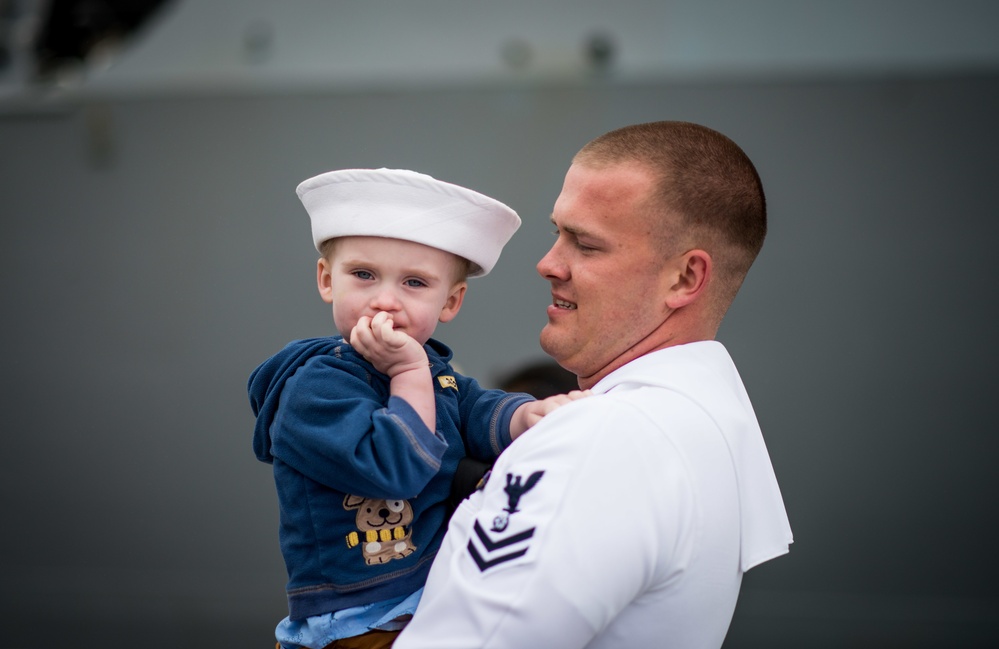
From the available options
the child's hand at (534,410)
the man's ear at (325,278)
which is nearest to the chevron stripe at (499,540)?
the child's hand at (534,410)

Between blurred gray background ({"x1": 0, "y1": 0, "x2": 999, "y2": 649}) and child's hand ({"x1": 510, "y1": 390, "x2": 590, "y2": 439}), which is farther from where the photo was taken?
blurred gray background ({"x1": 0, "y1": 0, "x2": 999, "y2": 649})

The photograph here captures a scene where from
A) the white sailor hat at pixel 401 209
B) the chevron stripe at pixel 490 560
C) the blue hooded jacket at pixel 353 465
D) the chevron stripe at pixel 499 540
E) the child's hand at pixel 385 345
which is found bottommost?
the chevron stripe at pixel 490 560

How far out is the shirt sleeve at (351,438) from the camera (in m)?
1.36

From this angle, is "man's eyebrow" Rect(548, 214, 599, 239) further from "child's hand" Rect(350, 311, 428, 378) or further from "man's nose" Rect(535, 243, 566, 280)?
"child's hand" Rect(350, 311, 428, 378)

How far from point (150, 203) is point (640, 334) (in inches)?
160

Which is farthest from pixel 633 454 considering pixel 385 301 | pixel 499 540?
pixel 385 301

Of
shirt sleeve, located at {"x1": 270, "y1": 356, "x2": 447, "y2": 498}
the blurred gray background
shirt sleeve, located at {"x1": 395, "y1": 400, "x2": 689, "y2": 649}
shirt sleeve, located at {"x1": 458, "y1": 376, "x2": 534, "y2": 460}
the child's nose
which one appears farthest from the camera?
the blurred gray background

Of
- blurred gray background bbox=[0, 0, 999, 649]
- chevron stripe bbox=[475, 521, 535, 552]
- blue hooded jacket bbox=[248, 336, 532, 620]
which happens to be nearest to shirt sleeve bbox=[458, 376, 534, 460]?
blue hooded jacket bbox=[248, 336, 532, 620]

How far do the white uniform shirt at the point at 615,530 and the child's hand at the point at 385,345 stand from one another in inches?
8.4

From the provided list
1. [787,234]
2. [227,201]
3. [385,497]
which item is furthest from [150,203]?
[385,497]

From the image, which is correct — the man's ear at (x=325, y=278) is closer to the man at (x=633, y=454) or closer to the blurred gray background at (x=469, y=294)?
the man at (x=633, y=454)

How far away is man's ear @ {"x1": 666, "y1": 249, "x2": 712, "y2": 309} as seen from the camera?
1654 mm

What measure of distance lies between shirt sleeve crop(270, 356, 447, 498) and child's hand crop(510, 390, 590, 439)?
17cm

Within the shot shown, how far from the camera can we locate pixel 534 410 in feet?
5.13
